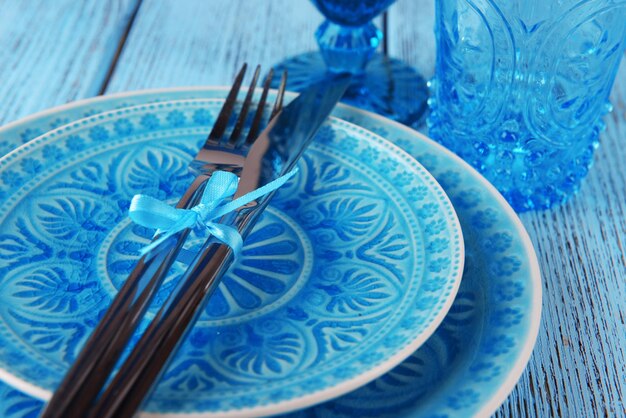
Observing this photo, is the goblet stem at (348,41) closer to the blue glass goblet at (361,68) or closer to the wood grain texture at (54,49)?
the blue glass goblet at (361,68)

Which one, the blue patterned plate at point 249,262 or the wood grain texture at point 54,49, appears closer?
the blue patterned plate at point 249,262

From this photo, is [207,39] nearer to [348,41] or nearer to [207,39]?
[207,39]

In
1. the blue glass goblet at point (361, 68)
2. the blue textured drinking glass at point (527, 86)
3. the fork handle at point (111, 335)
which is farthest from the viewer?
the blue glass goblet at point (361, 68)

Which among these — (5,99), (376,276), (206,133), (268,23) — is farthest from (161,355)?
(268,23)

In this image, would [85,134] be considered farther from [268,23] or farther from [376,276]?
[268,23]

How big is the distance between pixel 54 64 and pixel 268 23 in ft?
0.77

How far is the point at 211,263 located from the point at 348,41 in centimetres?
38

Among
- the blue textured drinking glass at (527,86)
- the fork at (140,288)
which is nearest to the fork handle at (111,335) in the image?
the fork at (140,288)

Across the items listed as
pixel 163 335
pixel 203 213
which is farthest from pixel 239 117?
pixel 163 335

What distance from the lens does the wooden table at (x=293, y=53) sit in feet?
1.58

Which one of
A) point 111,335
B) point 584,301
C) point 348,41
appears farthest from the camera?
point 348,41

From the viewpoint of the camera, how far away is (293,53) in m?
0.82

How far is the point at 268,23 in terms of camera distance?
864mm

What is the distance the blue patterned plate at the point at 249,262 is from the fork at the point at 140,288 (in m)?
0.02
